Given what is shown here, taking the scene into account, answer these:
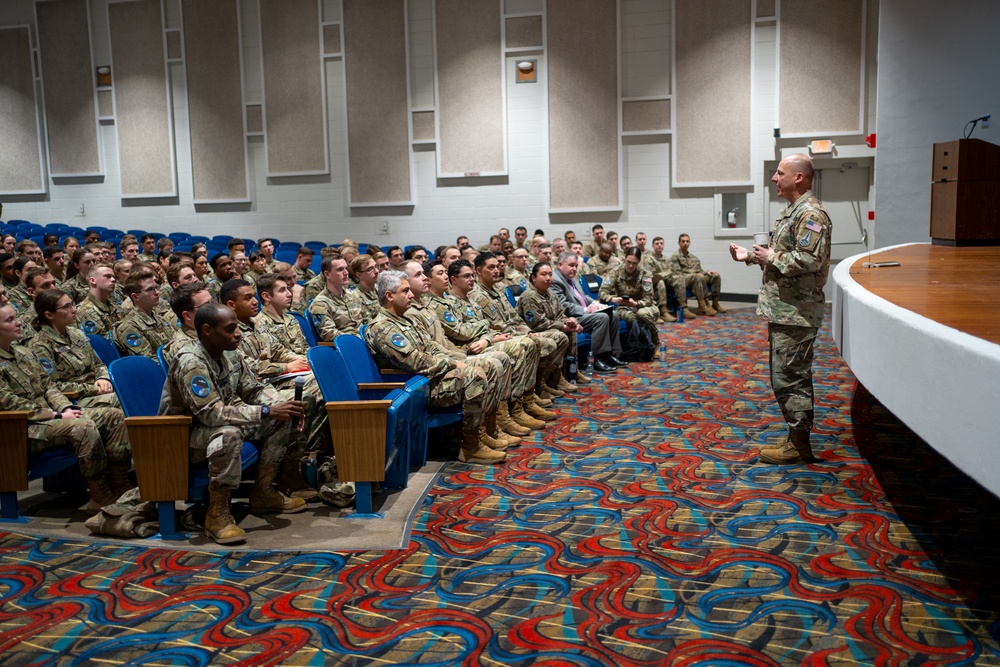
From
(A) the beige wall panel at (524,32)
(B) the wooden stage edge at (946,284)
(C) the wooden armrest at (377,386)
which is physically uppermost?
(A) the beige wall panel at (524,32)

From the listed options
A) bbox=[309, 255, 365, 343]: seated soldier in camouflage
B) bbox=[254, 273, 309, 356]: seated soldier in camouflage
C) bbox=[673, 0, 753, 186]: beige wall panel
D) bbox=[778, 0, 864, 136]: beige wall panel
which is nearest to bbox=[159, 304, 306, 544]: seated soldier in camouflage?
bbox=[254, 273, 309, 356]: seated soldier in camouflage

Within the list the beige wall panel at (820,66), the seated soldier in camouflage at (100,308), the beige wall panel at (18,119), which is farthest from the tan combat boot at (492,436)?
the beige wall panel at (18,119)

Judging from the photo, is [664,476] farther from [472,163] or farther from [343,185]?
[343,185]

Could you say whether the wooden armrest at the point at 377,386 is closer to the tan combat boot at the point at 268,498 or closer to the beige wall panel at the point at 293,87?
the tan combat boot at the point at 268,498

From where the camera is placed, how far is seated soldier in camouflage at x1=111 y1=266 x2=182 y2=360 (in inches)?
192

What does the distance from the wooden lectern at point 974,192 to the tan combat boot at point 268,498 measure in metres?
4.54

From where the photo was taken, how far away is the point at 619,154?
481 inches

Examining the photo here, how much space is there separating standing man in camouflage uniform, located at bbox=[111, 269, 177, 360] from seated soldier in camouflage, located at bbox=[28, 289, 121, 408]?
52cm

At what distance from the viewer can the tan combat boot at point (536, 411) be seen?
17.6 feet

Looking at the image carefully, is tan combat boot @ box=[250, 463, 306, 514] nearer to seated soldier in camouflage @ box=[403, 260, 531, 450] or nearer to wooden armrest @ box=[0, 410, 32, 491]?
wooden armrest @ box=[0, 410, 32, 491]

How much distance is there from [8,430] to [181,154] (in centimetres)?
1123

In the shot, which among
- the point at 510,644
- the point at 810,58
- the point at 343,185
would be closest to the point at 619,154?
the point at 810,58

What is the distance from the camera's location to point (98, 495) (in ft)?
12.1

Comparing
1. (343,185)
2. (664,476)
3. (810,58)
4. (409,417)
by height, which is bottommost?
(664,476)
